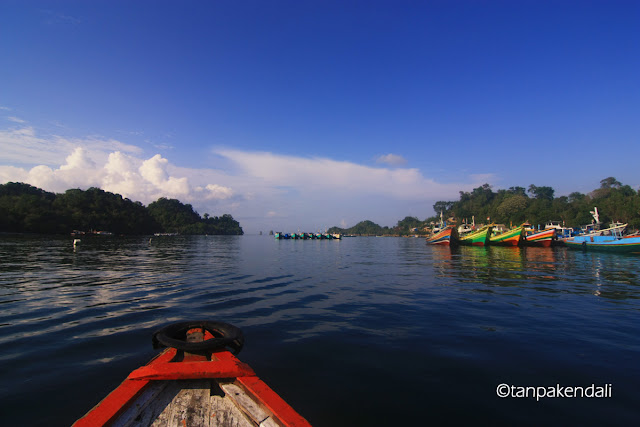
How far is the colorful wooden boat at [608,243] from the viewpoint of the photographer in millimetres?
33050

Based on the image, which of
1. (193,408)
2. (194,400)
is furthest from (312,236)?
(193,408)

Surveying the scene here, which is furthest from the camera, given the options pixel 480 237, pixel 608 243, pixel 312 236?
pixel 312 236

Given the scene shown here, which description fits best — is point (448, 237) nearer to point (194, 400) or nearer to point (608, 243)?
point (608, 243)

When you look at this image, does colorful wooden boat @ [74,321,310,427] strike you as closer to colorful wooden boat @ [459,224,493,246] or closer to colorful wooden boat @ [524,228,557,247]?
colorful wooden boat @ [459,224,493,246]

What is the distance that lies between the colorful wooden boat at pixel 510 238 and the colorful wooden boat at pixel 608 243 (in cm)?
720

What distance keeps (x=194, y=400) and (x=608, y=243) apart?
52.4 meters

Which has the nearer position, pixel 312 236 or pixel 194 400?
pixel 194 400

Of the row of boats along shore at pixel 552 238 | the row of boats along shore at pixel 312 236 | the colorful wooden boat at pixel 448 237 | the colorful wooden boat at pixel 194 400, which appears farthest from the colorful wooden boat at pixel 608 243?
the row of boats along shore at pixel 312 236

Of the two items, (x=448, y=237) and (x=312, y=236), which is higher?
(x=448, y=237)

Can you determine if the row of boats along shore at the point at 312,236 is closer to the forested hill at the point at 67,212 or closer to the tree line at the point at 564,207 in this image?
the tree line at the point at 564,207

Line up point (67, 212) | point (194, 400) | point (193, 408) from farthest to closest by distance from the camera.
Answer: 1. point (67, 212)
2. point (194, 400)
3. point (193, 408)

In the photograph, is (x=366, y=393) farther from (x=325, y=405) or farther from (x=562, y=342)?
(x=562, y=342)

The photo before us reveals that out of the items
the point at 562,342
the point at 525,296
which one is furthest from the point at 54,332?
the point at 525,296

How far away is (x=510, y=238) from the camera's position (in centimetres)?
5088
